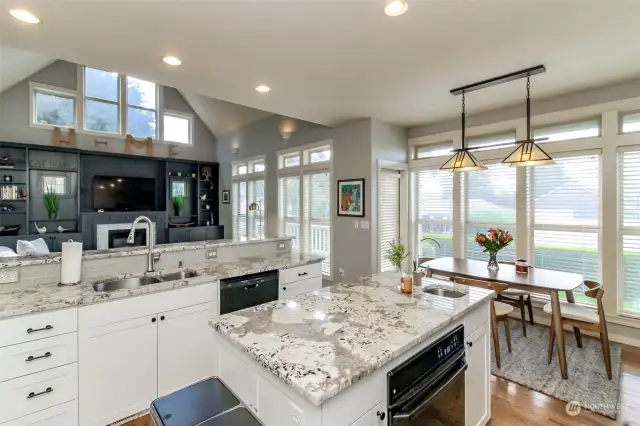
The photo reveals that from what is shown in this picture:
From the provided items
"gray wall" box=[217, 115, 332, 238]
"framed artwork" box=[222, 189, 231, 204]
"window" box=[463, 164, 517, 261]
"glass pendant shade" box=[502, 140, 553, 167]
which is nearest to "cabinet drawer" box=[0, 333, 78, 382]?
"glass pendant shade" box=[502, 140, 553, 167]

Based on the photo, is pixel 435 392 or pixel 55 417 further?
pixel 55 417

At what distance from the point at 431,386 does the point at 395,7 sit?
2.22m

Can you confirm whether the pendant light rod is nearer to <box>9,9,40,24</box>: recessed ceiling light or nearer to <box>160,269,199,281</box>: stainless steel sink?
<box>160,269,199,281</box>: stainless steel sink

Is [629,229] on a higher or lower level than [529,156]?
lower

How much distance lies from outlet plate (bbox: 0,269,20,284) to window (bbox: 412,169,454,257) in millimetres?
4822

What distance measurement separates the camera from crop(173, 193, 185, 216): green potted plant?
25.8 ft

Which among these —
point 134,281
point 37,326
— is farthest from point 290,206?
point 37,326

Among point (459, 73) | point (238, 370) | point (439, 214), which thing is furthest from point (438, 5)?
point (439, 214)

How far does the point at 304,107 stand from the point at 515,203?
3.16 meters

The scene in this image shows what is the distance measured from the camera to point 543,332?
3.58 meters

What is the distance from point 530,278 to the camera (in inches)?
119

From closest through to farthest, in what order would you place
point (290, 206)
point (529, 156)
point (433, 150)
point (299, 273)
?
point (529, 156), point (299, 273), point (433, 150), point (290, 206)

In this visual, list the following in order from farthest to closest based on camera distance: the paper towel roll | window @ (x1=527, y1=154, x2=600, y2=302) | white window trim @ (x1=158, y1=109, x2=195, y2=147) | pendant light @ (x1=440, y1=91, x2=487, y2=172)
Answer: white window trim @ (x1=158, y1=109, x2=195, y2=147) < window @ (x1=527, y1=154, x2=600, y2=302) < pendant light @ (x1=440, y1=91, x2=487, y2=172) < the paper towel roll

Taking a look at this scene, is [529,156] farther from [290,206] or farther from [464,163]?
[290,206]
